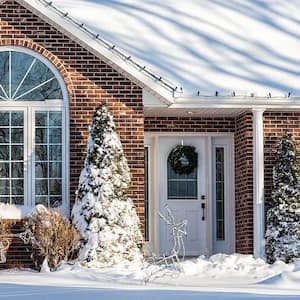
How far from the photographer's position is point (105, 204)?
15391mm

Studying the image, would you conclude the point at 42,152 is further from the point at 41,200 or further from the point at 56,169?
the point at 41,200

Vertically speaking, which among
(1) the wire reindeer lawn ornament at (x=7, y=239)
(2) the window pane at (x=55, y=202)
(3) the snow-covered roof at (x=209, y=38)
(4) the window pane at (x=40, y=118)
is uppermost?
(3) the snow-covered roof at (x=209, y=38)

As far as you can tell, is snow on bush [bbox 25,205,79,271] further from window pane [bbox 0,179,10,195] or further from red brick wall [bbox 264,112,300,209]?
red brick wall [bbox 264,112,300,209]

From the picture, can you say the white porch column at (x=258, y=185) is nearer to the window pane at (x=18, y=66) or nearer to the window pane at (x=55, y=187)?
the window pane at (x=55, y=187)

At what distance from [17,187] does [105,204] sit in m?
1.81

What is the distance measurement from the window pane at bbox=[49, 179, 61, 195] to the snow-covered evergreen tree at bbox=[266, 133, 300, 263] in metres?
3.66

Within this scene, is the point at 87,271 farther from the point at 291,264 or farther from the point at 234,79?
the point at 234,79

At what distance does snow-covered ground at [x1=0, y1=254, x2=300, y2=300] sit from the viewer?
11188mm

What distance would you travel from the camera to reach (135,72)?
53.3 feet

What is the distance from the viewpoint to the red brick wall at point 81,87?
16.4 m

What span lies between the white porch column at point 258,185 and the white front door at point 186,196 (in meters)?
1.49

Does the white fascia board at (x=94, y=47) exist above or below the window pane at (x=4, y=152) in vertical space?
above

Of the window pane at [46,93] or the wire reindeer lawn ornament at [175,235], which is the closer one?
the wire reindeer lawn ornament at [175,235]

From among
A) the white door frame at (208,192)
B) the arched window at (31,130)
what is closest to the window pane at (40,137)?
the arched window at (31,130)
